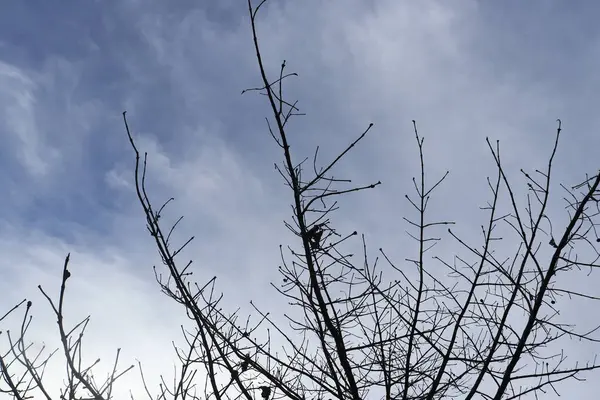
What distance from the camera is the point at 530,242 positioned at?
12.9 ft

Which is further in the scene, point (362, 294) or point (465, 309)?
point (362, 294)

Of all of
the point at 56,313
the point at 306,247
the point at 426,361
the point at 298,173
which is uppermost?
the point at 298,173

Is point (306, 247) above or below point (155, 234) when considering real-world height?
above

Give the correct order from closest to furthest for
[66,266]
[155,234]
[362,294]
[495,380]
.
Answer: [66,266] < [155,234] < [495,380] < [362,294]

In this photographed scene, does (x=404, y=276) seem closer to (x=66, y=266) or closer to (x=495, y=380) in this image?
(x=495, y=380)

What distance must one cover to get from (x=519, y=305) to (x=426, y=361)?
0.97 meters

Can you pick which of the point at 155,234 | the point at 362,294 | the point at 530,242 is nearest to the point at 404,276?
the point at 362,294

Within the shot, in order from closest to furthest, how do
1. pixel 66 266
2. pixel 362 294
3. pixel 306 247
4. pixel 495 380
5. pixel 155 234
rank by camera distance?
pixel 66 266, pixel 155 234, pixel 495 380, pixel 306 247, pixel 362 294

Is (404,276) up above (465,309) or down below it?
above

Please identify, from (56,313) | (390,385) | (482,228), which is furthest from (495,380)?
(56,313)

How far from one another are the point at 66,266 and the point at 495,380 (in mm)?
3173

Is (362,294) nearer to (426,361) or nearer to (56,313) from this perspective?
(426,361)

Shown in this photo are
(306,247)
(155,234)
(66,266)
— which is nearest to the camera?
(66,266)

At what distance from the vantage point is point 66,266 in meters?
2.74
